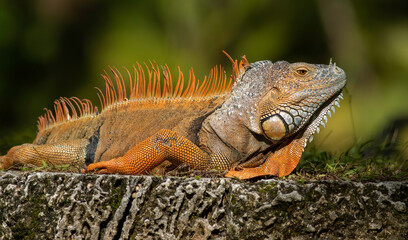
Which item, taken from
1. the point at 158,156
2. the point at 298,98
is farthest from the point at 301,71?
the point at 158,156

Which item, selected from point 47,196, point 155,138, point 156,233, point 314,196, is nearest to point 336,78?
point 314,196

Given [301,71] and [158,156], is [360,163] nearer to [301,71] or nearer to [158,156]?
[301,71]

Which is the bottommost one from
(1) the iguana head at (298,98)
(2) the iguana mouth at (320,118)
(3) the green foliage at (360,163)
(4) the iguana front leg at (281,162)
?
(3) the green foliage at (360,163)

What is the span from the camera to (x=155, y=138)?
9.80ft

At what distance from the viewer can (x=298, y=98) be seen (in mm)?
3129

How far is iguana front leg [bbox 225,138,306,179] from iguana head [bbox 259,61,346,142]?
122mm

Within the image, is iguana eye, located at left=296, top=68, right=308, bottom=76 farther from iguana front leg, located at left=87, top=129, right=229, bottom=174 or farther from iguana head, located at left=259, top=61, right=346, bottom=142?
iguana front leg, located at left=87, top=129, right=229, bottom=174

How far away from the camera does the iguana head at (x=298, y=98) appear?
3068 millimetres

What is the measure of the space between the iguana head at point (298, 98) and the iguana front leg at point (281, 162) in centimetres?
12

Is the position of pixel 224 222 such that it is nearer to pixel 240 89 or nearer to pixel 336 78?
pixel 240 89

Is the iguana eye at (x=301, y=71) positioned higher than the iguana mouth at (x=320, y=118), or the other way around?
the iguana eye at (x=301, y=71)

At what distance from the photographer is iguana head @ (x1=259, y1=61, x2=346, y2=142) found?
307cm

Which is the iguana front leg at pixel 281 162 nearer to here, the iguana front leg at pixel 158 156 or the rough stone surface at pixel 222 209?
the iguana front leg at pixel 158 156

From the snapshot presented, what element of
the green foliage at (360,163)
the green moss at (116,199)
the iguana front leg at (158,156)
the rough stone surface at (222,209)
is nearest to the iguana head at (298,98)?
the green foliage at (360,163)
